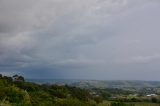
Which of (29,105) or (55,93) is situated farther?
(55,93)

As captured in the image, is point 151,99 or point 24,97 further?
point 151,99

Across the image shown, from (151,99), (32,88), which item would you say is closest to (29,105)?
(32,88)

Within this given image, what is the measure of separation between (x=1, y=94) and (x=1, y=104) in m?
6.51

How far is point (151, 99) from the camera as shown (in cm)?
9650

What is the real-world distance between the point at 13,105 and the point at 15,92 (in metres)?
8.11

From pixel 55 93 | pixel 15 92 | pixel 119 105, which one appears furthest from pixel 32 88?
pixel 15 92

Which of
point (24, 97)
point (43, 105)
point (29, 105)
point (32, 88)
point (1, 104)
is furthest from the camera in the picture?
point (32, 88)

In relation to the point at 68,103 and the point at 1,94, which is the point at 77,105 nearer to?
the point at 68,103

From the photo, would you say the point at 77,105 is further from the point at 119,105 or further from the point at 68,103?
the point at 119,105

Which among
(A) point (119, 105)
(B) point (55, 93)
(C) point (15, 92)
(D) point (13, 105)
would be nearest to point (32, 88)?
(B) point (55, 93)

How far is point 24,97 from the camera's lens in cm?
3675

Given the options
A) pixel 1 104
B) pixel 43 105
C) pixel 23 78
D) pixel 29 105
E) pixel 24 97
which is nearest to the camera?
pixel 1 104

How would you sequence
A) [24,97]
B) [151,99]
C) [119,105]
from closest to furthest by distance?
[24,97], [119,105], [151,99]

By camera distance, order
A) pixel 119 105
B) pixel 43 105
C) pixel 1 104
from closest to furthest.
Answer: pixel 1 104, pixel 43 105, pixel 119 105
